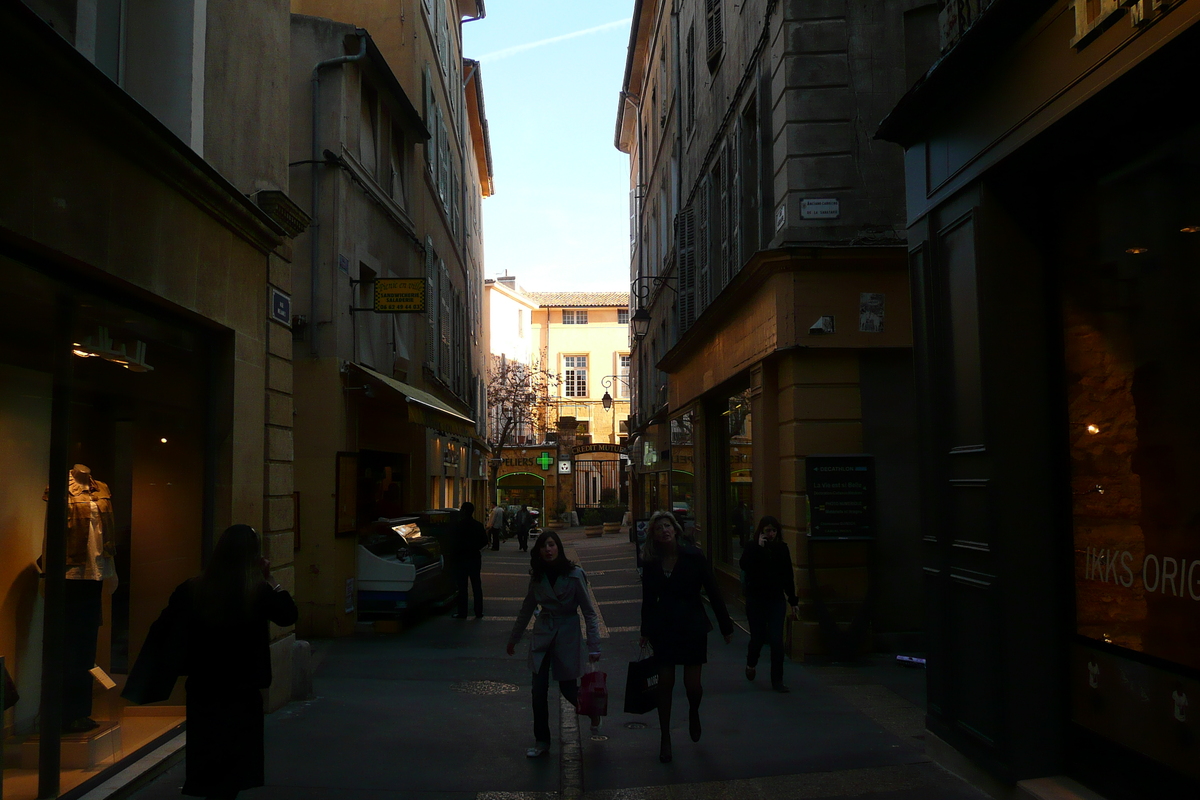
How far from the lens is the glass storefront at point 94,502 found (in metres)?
4.93

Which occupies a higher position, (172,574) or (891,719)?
(172,574)

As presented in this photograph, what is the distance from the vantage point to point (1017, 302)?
5.62 m

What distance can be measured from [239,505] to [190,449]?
1.90 feet

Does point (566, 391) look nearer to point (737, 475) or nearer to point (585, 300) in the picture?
point (585, 300)

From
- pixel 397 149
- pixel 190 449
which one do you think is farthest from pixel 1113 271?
pixel 397 149

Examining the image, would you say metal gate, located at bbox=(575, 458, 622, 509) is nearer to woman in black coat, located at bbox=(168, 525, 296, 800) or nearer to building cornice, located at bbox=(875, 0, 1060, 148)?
building cornice, located at bbox=(875, 0, 1060, 148)

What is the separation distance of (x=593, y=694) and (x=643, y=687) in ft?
1.23

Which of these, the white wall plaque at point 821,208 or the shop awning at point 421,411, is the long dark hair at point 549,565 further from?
the shop awning at point 421,411

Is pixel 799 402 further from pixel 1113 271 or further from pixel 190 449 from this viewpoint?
pixel 190 449

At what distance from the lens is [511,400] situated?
4678 centimetres

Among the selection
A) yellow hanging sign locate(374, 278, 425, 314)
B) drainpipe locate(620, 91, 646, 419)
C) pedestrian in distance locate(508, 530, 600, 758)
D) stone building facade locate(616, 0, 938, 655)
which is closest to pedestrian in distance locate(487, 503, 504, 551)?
drainpipe locate(620, 91, 646, 419)

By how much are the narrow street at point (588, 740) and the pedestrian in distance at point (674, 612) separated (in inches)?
17.9

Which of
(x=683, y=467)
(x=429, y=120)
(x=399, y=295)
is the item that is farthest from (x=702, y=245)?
(x=429, y=120)

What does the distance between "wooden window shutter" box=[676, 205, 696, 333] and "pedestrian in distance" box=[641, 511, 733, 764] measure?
440 inches
